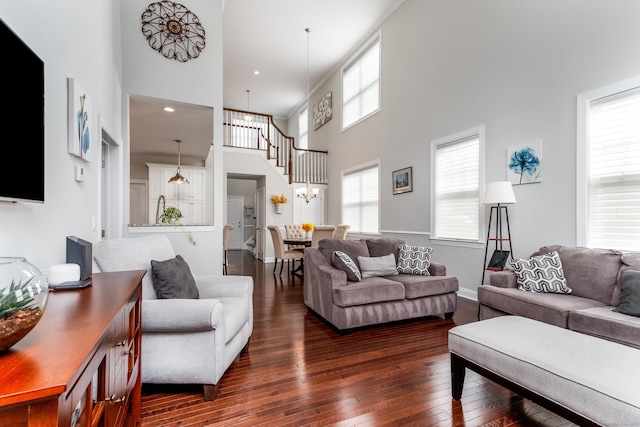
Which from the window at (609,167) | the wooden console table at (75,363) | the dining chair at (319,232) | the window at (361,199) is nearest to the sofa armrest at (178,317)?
the wooden console table at (75,363)

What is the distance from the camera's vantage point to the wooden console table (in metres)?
0.59

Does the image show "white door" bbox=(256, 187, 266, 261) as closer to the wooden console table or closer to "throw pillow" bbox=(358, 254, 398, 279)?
"throw pillow" bbox=(358, 254, 398, 279)

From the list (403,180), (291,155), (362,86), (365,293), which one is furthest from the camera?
(291,155)

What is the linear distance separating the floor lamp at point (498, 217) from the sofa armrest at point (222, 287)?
114 inches

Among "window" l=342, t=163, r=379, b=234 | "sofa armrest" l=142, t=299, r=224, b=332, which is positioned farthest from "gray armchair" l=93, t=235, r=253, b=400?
"window" l=342, t=163, r=379, b=234

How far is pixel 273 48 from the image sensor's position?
23.8 ft

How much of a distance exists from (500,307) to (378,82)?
16.9 ft

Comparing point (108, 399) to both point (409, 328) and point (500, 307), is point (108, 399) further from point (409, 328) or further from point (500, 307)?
point (500, 307)

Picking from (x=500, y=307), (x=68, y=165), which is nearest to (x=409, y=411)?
(x=500, y=307)

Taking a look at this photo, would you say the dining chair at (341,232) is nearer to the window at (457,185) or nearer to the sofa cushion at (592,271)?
the window at (457,185)

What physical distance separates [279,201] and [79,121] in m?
5.89

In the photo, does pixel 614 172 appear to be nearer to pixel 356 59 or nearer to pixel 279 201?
pixel 356 59

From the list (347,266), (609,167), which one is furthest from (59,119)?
(609,167)

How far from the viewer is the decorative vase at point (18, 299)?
0.72 meters
